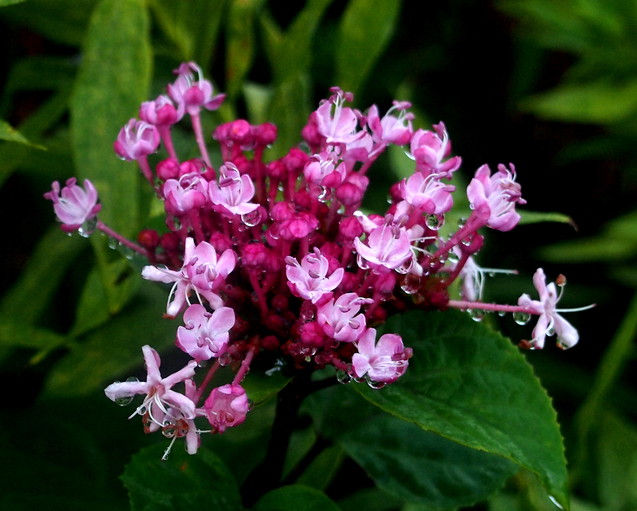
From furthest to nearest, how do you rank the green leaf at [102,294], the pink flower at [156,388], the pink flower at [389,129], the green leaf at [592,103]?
the green leaf at [592,103] → the green leaf at [102,294] → the pink flower at [389,129] → the pink flower at [156,388]

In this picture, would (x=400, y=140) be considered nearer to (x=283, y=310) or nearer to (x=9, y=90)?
(x=283, y=310)

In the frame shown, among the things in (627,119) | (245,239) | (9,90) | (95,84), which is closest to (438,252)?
(245,239)

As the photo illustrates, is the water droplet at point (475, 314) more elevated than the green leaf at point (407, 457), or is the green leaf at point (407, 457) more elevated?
the water droplet at point (475, 314)

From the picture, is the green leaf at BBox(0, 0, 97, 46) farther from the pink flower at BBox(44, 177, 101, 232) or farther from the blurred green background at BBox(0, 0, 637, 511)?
the pink flower at BBox(44, 177, 101, 232)

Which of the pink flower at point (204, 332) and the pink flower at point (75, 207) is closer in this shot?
the pink flower at point (204, 332)

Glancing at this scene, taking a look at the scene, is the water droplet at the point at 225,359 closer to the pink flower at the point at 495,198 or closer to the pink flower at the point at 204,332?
the pink flower at the point at 204,332

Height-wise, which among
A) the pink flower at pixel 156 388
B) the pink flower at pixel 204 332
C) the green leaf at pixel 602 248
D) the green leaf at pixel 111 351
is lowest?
the green leaf at pixel 602 248

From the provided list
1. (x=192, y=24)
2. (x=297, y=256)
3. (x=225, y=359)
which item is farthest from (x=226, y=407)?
(x=192, y=24)

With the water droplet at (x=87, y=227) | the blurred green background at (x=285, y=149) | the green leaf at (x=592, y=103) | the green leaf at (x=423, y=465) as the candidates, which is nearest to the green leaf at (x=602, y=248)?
the blurred green background at (x=285, y=149)
